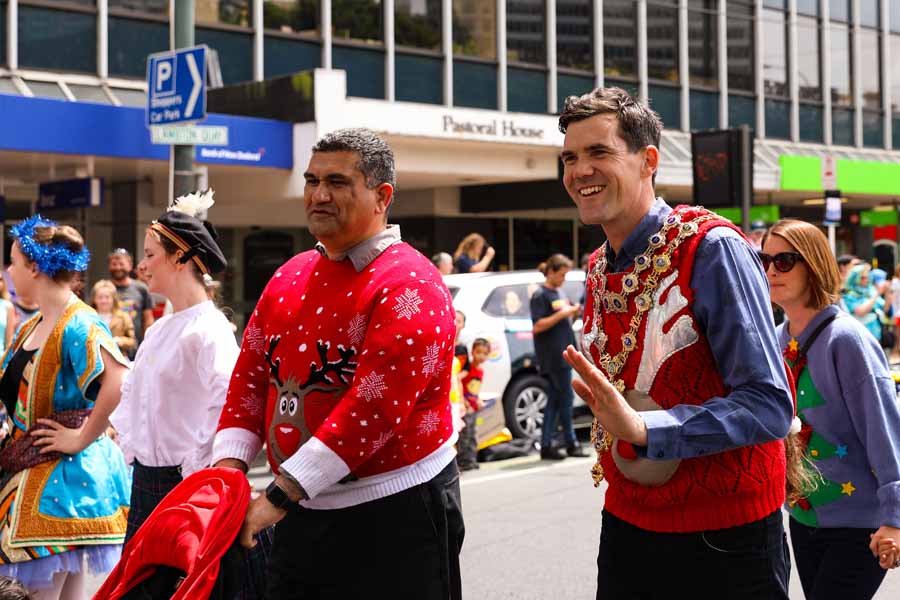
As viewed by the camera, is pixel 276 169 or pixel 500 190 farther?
pixel 500 190

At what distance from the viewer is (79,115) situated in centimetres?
1420

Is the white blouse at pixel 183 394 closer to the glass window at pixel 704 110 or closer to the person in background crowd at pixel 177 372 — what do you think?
the person in background crowd at pixel 177 372

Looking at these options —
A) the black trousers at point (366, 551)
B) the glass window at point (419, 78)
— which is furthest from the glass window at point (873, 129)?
the black trousers at point (366, 551)

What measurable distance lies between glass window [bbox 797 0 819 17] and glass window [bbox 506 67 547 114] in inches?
367

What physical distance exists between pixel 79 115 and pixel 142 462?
10.5 meters

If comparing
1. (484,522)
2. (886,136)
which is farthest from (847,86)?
(484,522)

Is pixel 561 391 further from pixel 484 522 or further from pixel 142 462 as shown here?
pixel 142 462

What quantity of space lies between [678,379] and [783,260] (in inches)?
56.3

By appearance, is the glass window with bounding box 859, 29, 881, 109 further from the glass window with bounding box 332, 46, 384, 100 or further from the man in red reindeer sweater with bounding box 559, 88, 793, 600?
the man in red reindeer sweater with bounding box 559, 88, 793, 600

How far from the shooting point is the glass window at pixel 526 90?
77.1ft

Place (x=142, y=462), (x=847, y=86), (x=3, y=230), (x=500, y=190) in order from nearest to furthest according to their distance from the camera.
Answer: (x=142, y=462)
(x=3, y=230)
(x=500, y=190)
(x=847, y=86)

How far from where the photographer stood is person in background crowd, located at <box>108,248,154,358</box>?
12.7 metres

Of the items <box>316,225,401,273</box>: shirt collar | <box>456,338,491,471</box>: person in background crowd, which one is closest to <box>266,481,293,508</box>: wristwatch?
<box>316,225,401,273</box>: shirt collar

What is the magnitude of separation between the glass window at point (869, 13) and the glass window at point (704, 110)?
7038mm
